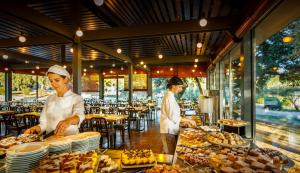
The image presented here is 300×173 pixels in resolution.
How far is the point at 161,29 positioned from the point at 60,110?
3.75 meters

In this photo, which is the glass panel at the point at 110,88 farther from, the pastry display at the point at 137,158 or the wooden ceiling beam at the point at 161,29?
the pastry display at the point at 137,158

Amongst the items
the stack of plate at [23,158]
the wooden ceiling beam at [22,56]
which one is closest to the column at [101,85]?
the wooden ceiling beam at [22,56]

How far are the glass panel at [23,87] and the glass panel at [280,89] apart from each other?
15977mm

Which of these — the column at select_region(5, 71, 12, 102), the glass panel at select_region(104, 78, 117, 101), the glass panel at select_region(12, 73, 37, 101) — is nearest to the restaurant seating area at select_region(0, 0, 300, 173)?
the column at select_region(5, 71, 12, 102)

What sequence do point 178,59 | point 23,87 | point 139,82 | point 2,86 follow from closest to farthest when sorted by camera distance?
1. point 178,59
2. point 2,86
3. point 23,87
4. point 139,82

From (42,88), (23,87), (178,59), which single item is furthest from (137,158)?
(42,88)

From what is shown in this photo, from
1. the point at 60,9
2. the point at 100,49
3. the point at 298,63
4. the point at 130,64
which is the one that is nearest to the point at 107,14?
the point at 60,9

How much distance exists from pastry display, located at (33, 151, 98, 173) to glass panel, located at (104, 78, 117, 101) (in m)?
14.8

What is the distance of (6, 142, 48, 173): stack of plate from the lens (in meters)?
1.16

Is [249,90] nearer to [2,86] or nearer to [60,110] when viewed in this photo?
[60,110]

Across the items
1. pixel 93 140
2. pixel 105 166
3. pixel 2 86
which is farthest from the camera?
pixel 2 86

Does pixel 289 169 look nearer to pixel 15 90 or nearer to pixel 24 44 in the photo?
pixel 24 44

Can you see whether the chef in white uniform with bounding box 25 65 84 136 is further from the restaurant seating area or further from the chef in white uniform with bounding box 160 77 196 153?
the chef in white uniform with bounding box 160 77 196 153

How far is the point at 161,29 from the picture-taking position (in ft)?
16.8
